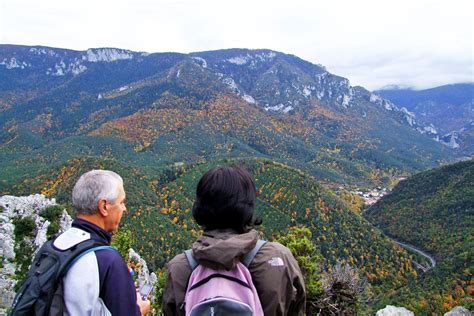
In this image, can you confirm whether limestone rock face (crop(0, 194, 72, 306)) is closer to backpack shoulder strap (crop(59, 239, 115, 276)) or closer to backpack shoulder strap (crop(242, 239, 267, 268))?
backpack shoulder strap (crop(59, 239, 115, 276))

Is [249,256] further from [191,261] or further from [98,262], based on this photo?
[98,262]

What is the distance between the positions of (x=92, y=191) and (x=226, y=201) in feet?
4.37

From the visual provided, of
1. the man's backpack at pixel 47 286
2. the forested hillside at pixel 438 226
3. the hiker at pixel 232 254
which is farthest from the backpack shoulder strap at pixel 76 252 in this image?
the forested hillside at pixel 438 226

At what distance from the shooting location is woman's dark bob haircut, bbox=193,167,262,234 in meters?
3.33

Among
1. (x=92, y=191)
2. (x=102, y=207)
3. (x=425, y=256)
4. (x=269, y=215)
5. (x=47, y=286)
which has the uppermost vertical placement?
(x=92, y=191)

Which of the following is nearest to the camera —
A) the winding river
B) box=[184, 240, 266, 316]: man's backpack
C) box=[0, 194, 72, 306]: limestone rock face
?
box=[184, 240, 266, 316]: man's backpack

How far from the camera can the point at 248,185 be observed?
11.3 ft

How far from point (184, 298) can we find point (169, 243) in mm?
53510

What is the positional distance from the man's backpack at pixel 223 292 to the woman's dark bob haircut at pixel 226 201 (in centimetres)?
34

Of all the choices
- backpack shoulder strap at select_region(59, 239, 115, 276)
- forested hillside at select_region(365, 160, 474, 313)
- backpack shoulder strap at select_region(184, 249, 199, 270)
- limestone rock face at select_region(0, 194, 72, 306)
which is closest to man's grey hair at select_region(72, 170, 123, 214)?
backpack shoulder strap at select_region(59, 239, 115, 276)

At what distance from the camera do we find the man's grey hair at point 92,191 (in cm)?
363

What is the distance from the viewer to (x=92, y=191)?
364 cm

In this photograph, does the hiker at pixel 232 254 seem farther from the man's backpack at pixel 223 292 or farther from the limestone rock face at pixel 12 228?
the limestone rock face at pixel 12 228

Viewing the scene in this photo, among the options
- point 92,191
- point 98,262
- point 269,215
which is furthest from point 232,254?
point 269,215
